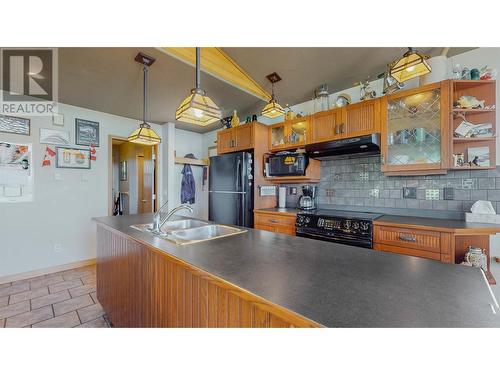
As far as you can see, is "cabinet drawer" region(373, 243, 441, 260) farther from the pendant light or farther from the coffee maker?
the pendant light

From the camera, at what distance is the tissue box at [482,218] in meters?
1.82

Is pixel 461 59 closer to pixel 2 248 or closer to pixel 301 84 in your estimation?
pixel 301 84

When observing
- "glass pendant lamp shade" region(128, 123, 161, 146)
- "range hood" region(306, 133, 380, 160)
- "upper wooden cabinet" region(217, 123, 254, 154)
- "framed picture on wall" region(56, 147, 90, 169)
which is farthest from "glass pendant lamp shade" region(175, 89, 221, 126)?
"framed picture on wall" region(56, 147, 90, 169)

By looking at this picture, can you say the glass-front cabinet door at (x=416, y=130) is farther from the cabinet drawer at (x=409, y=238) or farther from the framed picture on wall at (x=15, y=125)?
the framed picture on wall at (x=15, y=125)

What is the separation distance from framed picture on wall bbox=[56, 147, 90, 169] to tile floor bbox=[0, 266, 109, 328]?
1.56m

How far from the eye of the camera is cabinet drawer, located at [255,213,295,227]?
2689 millimetres

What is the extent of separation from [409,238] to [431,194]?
2.38 ft

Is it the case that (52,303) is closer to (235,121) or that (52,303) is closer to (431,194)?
(235,121)

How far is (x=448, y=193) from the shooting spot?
2.14 meters

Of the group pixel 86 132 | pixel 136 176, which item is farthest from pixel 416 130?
pixel 136 176

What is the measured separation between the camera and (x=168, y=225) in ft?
6.55

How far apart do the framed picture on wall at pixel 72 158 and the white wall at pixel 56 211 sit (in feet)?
0.24
